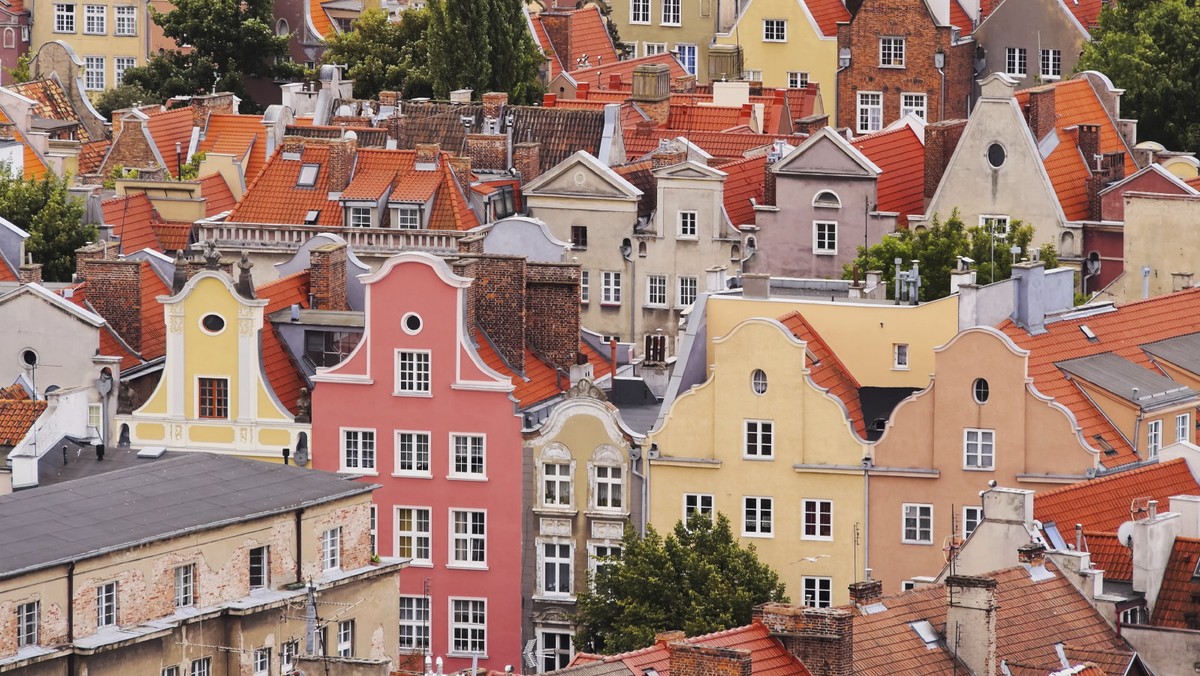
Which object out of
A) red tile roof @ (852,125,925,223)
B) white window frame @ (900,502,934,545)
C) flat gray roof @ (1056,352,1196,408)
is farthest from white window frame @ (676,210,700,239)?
white window frame @ (900,502,934,545)

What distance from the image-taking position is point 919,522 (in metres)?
95.4

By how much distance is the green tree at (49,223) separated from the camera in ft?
397

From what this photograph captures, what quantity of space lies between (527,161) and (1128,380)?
29139 mm

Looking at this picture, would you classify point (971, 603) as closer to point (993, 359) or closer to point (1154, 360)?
point (993, 359)

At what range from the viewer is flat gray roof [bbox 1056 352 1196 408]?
98.4m

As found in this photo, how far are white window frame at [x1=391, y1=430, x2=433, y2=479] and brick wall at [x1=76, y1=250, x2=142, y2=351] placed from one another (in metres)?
9.12

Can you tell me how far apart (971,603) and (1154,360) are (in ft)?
80.9

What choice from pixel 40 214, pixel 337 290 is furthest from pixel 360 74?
pixel 337 290

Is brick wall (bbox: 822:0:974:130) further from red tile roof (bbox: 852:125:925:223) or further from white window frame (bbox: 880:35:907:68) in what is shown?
red tile roof (bbox: 852:125:925:223)

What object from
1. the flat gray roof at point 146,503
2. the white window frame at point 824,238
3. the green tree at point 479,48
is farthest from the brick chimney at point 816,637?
the green tree at point 479,48

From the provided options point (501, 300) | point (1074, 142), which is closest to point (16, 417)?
point (501, 300)

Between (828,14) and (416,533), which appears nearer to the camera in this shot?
(416,533)

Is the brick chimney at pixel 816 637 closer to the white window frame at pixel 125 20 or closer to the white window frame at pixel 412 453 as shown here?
the white window frame at pixel 412 453

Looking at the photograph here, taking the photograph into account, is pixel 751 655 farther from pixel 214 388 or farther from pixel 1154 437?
pixel 214 388
